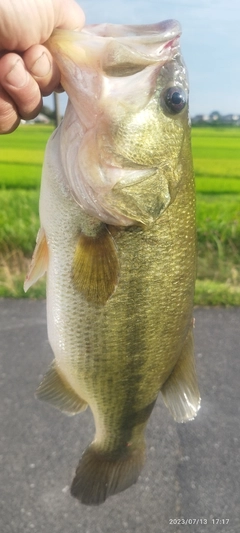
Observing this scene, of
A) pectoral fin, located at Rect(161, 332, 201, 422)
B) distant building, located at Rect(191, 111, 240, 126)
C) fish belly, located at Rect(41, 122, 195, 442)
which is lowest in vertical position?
distant building, located at Rect(191, 111, 240, 126)

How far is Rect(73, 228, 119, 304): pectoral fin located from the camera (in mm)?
1278

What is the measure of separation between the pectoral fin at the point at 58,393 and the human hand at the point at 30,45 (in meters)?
0.71

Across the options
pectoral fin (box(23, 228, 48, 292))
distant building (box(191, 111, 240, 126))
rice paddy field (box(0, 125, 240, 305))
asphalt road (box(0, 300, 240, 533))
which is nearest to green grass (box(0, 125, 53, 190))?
rice paddy field (box(0, 125, 240, 305))

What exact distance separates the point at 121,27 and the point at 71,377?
0.87 metres

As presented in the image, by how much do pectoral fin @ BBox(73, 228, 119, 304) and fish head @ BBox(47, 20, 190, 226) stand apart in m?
0.06

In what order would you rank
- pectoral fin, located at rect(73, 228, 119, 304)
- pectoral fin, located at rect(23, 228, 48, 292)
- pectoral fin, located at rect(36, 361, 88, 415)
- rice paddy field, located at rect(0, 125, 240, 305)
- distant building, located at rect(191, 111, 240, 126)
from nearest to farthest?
1. pectoral fin, located at rect(73, 228, 119, 304)
2. pectoral fin, located at rect(23, 228, 48, 292)
3. pectoral fin, located at rect(36, 361, 88, 415)
4. distant building, located at rect(191, 111, 240, 126)
5. rice paddy field, located at rect(0, 125, 240, 305)

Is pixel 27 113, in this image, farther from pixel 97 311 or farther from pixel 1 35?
pixel 97 311

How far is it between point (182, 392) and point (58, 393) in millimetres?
337

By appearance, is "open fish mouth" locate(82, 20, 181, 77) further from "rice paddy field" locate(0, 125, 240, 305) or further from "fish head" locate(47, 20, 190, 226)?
"rice paddy field" locate(0, 125, 240, 305)

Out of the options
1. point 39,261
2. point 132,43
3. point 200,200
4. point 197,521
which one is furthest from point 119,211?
point 200,200

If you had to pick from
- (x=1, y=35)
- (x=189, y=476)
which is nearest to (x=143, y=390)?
(x=1, y=35)

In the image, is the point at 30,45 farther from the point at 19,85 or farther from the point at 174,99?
the point at 174,99

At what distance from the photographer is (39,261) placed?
4.59ft

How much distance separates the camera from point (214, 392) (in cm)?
367
